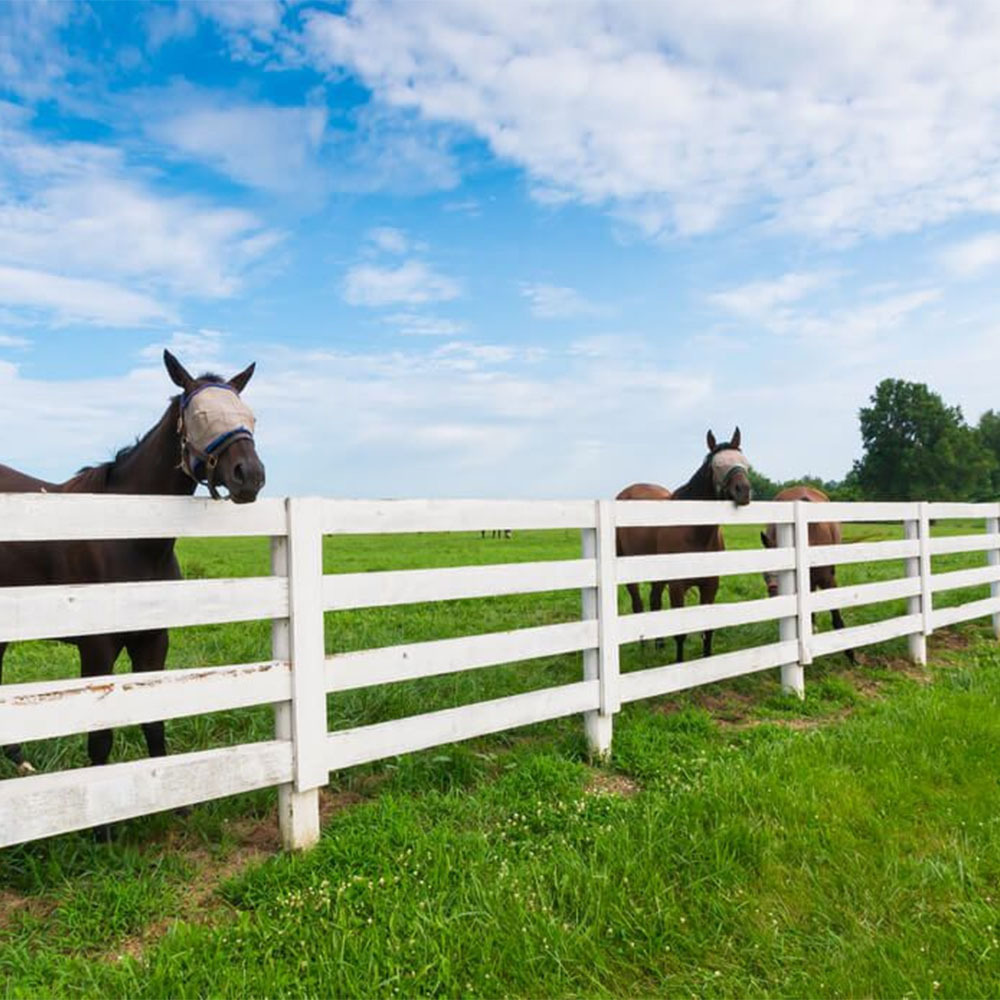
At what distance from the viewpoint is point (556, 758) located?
4277 millimetres

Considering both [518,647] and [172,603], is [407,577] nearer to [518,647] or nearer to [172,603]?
[518,647]

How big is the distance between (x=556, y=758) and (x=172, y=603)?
230 cm

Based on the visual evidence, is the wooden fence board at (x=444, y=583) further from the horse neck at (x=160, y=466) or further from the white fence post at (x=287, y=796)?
the horse neck at (x=160, y=466)

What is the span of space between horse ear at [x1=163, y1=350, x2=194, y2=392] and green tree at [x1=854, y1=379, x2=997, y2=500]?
63.1 metres

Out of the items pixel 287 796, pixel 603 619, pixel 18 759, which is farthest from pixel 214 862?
pixel 603 619

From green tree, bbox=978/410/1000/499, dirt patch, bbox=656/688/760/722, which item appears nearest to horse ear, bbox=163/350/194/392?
dirt patch, bbox=656/688/760/722

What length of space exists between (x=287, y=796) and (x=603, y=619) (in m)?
2.14

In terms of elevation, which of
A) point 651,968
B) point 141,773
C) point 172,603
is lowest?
point 651,968

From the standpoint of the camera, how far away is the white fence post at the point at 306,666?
3340 millimetres

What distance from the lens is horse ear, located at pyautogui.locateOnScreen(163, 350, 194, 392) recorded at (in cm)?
356

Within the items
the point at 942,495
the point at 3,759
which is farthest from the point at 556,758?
the point at 942,495

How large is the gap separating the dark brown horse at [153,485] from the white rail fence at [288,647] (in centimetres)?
22

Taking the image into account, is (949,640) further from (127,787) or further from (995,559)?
(127,787)

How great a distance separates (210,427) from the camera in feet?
10.8
